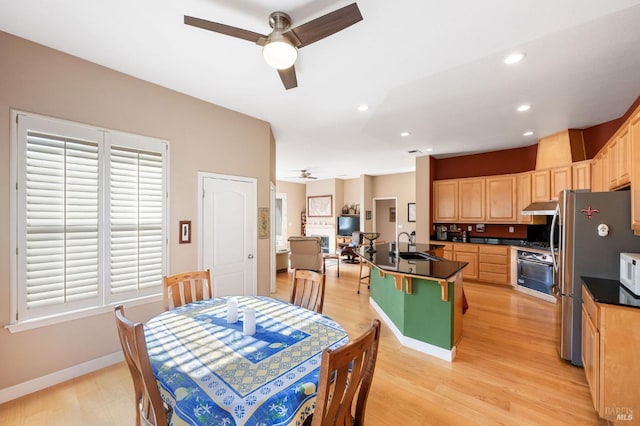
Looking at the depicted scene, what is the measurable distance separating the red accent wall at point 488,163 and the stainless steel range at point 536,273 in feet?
5.89

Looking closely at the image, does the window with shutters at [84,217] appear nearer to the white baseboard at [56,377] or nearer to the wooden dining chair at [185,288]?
the white baseboard at [56,377]

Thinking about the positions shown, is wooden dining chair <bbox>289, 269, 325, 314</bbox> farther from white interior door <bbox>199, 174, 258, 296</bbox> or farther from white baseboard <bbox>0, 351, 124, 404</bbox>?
white baseboard <bbox>0, 351, 124, 404</bbox>

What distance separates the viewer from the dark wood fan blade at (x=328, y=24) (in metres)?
1.48

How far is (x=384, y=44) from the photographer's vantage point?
7.07ft

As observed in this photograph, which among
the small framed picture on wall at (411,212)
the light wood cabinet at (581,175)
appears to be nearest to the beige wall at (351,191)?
the small framed picture on wall at (411,212)

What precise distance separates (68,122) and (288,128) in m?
2.63

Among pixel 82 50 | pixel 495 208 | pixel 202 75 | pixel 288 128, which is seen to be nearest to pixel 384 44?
pixel 202 75

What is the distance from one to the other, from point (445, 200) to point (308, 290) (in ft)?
16.3

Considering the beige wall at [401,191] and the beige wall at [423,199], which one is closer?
the beige wall at [423,199]

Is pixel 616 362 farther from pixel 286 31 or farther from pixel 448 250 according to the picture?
pixel 448 250

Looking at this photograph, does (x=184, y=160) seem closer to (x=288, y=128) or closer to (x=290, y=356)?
(x=288, y=128)

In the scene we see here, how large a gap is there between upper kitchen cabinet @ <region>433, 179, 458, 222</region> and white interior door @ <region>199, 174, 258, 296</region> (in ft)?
14.5

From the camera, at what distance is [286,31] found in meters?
1.72

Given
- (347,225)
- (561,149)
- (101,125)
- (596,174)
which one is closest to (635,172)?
(596,174)
